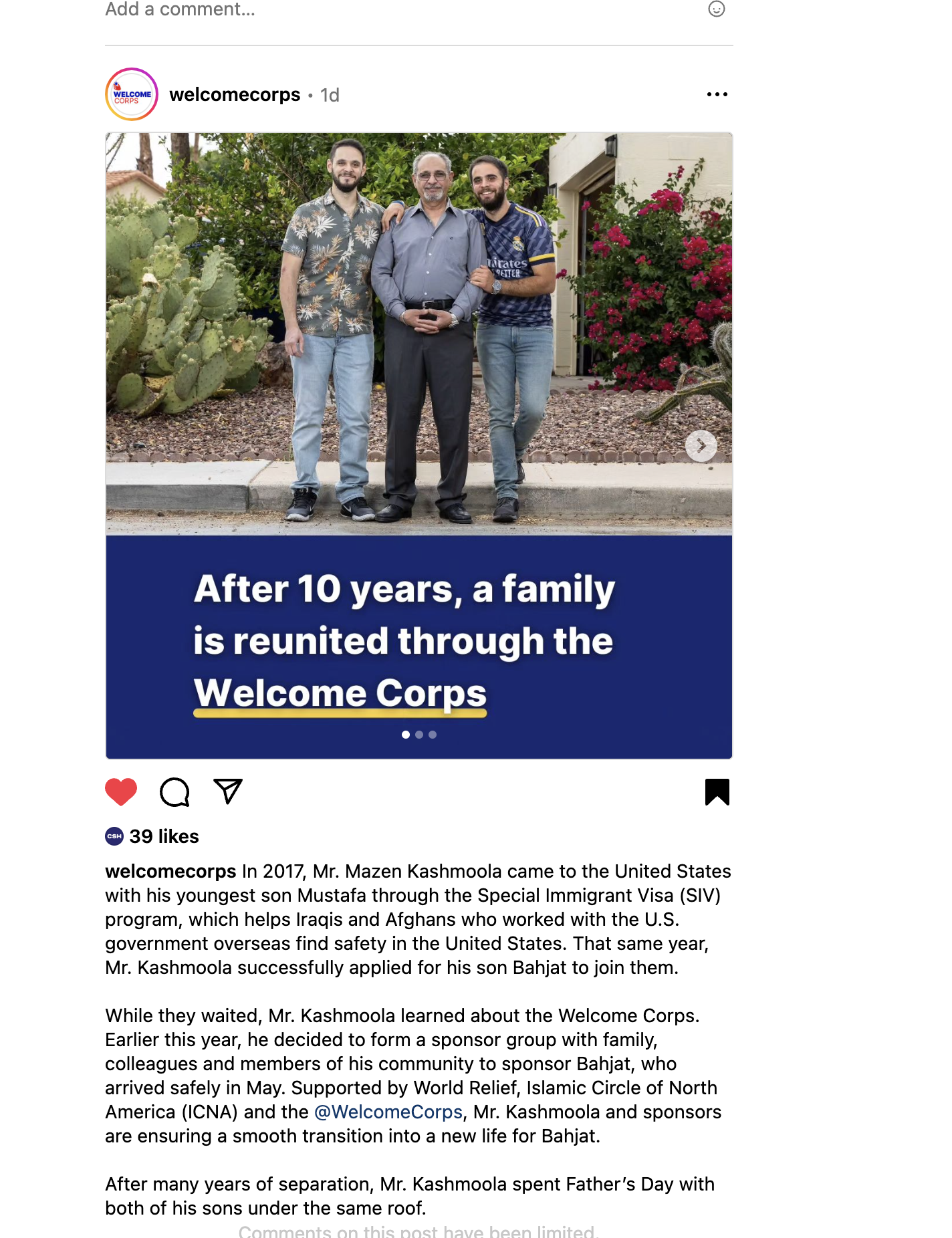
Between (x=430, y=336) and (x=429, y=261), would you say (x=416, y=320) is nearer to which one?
(x=430, y=336)

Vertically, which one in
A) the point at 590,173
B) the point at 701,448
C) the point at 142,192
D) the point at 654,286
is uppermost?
the point at 590,173

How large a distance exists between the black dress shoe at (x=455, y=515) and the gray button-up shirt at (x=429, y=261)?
32.3 inches

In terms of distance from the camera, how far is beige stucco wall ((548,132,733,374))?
669 centimetres

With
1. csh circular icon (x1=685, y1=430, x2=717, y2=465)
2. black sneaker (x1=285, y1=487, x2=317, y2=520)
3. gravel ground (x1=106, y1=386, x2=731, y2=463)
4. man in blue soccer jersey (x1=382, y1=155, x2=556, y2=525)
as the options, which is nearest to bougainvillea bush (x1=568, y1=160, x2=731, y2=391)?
gravel ground (x1=106, y1=386, x2=731, y2=463)

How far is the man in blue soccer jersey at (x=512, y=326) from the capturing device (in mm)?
5098

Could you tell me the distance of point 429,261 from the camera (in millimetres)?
4922

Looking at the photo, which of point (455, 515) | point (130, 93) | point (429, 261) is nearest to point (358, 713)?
point (130, 93)

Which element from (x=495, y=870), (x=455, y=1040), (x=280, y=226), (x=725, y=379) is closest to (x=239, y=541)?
(x=495, y=870)

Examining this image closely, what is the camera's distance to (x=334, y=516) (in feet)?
17.4

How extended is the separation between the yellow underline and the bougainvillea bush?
646 cm

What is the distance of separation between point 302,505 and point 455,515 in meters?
0.72

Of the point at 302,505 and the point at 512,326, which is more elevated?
the point at 512,326

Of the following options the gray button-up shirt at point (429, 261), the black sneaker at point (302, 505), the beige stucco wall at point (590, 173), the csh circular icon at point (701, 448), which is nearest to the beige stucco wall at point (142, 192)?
the beige stucco wall at point (590, 173)

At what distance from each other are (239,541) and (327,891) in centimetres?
109
